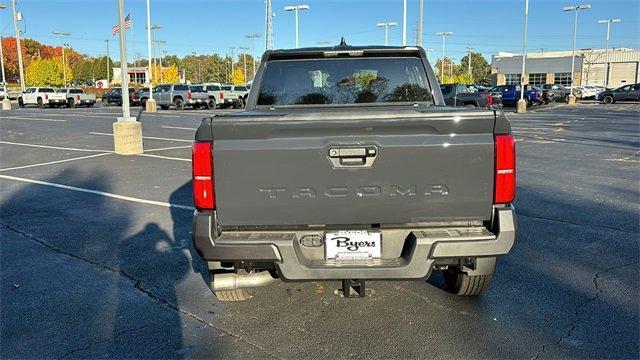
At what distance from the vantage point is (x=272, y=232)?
327 cm

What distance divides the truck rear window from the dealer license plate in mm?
1691

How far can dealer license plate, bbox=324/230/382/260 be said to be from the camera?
3.25m

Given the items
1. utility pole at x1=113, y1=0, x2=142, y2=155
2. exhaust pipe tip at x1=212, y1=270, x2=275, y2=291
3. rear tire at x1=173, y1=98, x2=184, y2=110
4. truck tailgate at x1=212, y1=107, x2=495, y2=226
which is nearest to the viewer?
truck tailgate at x1=212, y1=107, x2=495, y2=226

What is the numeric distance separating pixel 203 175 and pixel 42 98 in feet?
151

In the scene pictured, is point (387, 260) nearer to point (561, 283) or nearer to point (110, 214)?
point (561, 283)

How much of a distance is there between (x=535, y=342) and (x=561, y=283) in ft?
4.03

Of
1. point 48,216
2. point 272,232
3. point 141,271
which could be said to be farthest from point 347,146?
point 48,216

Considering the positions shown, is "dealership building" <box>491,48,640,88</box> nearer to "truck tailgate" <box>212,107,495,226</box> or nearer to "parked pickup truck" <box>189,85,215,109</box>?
"parked pickup truck" <box>189,85,215,109</box>

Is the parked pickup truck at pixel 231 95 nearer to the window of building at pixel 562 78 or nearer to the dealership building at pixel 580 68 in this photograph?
the dealership building at pixel 580 68

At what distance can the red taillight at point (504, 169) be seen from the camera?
3.13 m

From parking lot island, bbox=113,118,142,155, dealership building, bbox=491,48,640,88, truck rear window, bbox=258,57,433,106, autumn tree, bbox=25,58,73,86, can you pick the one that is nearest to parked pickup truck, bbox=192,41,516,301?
truck rear window, bbox=258,57,433,106

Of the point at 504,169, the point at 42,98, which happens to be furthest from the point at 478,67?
the point at 504,169

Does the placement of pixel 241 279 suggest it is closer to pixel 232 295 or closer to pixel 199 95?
pixel 232 295

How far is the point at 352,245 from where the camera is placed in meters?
3.26
